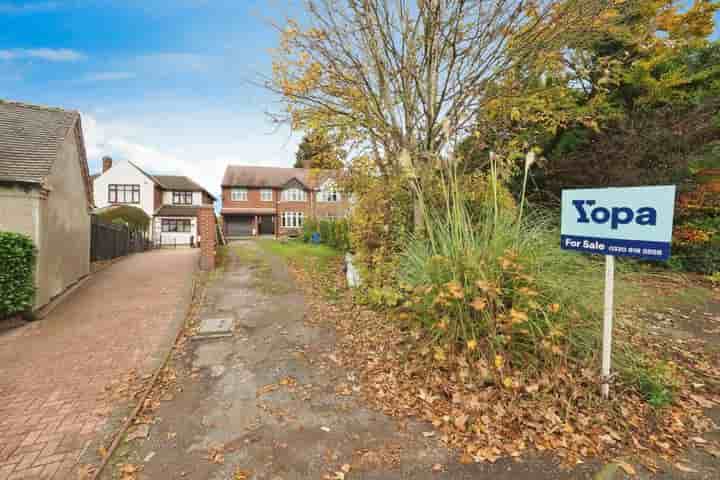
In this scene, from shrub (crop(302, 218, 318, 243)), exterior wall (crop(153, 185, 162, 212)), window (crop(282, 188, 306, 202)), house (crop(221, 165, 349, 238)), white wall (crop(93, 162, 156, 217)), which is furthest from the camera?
window (crop(282, 188, 306, 202))

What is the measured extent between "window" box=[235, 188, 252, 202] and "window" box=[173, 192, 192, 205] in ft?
14.2

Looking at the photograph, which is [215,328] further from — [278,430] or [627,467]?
[627,467]

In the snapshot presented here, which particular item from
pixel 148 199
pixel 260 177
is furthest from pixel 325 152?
pixel 260 177

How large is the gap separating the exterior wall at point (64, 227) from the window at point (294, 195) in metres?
25.8

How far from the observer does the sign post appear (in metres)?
2.72

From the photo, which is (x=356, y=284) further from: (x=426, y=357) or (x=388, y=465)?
(x=388, y=465)

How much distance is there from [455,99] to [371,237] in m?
3.35

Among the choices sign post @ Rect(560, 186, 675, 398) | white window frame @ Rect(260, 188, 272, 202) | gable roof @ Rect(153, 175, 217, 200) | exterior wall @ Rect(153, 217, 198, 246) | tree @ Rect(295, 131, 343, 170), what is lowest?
exterior wall @ Rect(153, 217, 198, 246)

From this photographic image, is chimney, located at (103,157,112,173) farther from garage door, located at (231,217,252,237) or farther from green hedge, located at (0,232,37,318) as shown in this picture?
green hedge, located at (0,232,37,318)

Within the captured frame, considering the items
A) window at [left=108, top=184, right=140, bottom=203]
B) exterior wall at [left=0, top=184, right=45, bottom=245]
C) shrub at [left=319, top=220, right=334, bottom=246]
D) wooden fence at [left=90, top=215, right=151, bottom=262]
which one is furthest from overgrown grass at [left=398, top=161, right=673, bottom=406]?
window at [left=108, top=184, right=140, bottom=203]

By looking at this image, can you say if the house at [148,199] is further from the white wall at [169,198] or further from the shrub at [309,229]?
the shrub at [309,229]

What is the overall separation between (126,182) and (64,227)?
26.7 metres

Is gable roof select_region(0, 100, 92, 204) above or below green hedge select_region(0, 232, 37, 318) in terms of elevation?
above

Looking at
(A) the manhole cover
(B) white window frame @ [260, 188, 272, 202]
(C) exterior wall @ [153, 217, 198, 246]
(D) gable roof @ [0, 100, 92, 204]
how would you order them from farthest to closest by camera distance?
(B) white window frame @ [260, 188, 272, 202] → (C) exterior wall @ [153, 217, 198, 246] → (D) gable roof @ [0, 100, 92, 204] → (A) the manhole cover
